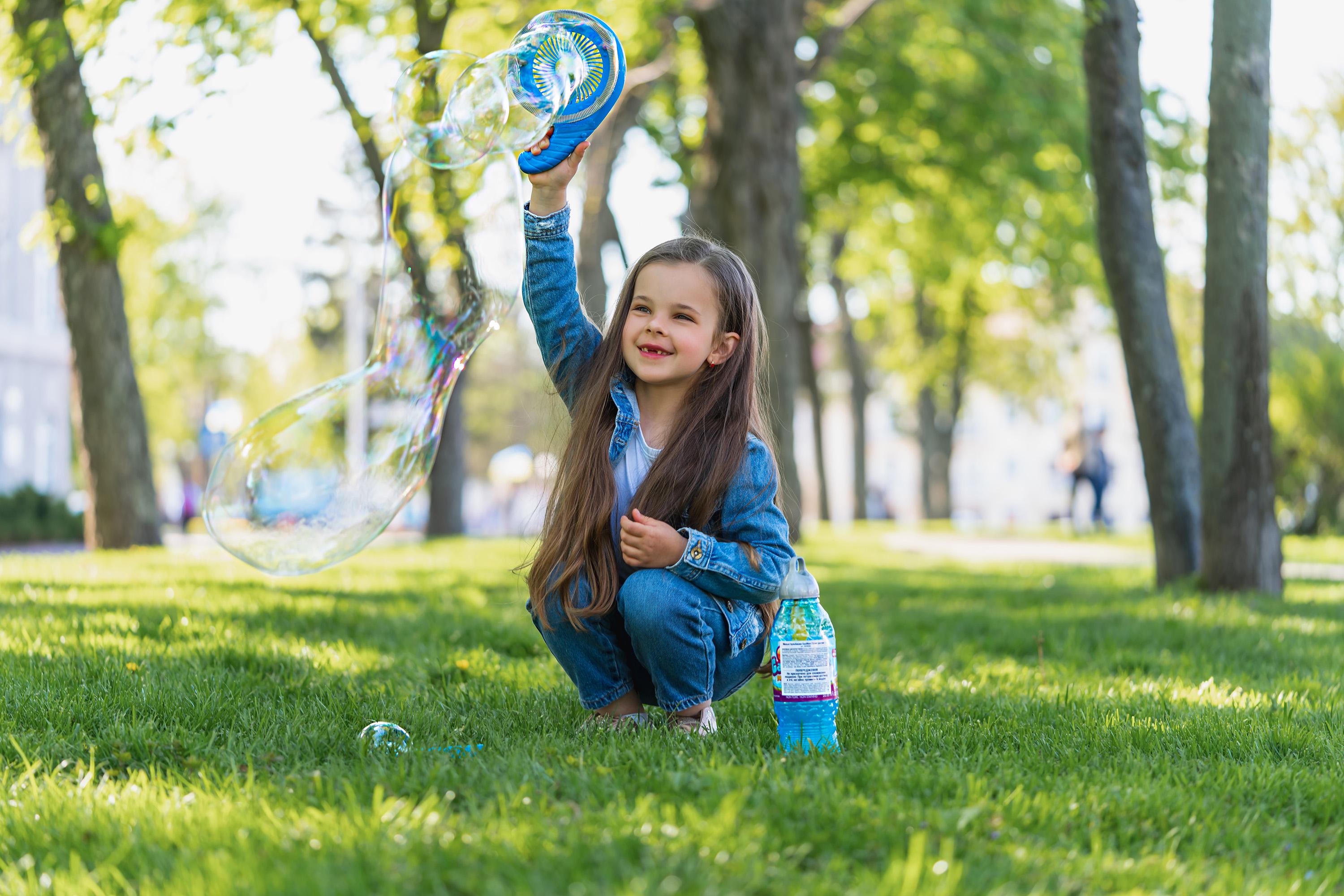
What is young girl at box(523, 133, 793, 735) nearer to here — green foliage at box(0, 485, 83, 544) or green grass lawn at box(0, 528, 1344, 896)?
green grass lawn at box(0, 528, 1344, 896)

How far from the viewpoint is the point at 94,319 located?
10.3m

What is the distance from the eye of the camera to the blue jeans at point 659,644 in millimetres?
→ 3205

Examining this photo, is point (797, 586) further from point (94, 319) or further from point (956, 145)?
point (956, 145)

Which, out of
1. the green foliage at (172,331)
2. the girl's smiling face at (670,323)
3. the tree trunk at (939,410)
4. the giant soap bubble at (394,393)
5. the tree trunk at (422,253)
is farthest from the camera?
the green foliage at (172,331)

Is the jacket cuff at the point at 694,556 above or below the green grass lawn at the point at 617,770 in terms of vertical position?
above

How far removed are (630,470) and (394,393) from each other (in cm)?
121

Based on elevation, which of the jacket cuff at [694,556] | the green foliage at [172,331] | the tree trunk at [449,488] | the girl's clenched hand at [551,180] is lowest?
the tree trunk at [449,488]

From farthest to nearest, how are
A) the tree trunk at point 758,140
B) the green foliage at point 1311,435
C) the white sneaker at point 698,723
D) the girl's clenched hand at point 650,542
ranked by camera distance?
the green foliage at point 1311,435 < the tree trunk at point 758,140 < the white sneaker at point 698,723 < the girl's clenched hand at point 650,542

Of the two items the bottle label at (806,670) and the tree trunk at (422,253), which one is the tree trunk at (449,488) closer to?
the tree trunk at (422,253)

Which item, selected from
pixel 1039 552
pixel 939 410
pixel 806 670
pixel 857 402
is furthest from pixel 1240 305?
pixel 939 410

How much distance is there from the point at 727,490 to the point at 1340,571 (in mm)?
8323

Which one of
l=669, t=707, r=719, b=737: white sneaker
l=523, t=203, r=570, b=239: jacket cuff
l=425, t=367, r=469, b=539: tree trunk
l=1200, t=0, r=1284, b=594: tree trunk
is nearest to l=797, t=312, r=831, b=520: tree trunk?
l=425, t=367, r=469, b=539: tree trunk

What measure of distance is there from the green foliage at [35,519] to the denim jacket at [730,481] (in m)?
16.4

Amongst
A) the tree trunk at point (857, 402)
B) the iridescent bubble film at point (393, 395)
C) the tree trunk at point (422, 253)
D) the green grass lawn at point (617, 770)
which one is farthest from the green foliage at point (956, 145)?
the iridescent bubble film at point (393, 395)
